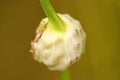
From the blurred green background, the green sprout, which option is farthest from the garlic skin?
the blurred green background

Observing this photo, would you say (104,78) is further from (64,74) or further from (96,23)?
(64,74)

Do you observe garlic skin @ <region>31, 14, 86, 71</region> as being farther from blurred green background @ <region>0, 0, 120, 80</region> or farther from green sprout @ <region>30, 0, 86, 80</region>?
blurred green background @ <region>0, 0, 120, 80</region>

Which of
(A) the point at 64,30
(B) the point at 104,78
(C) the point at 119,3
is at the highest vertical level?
(A) the point at 64,30

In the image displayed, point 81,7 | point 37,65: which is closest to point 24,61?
point 37,65

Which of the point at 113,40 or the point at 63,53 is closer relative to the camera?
the point at 63,53

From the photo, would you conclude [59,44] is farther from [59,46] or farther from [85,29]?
[85,29]

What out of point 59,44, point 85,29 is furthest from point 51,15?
point 85,29
